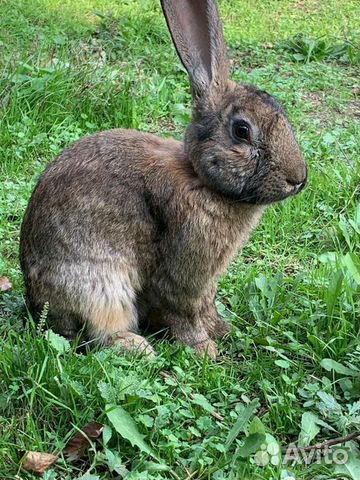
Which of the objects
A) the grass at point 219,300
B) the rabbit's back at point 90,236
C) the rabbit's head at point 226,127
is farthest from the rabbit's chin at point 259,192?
the grass at point 219,300

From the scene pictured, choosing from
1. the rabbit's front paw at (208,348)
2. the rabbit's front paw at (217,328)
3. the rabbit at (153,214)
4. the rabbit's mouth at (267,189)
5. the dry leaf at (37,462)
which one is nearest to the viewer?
the dry leaf at (37,462)

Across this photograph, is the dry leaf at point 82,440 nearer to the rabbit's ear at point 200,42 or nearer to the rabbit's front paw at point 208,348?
the rabbit's front paw at point 208,348

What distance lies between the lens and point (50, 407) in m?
3.19

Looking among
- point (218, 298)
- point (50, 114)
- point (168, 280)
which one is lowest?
point (218, 298)

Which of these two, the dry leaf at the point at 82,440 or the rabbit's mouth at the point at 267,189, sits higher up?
the rabbit's mouth at the point at 267,189

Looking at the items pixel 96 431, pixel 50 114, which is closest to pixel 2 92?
pixel 50 114

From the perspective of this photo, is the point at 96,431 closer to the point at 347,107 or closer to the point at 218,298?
the point at 218,298

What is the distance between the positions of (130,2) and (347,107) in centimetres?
290

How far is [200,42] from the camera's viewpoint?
12.2 ft

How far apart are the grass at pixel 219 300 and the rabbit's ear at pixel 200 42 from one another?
3.46ft

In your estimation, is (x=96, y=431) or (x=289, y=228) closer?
(x=96, y=431)

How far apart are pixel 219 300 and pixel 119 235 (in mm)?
759

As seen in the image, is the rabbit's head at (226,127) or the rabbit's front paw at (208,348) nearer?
the rabbit's head at (226,127)

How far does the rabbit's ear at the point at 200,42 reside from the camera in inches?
143
